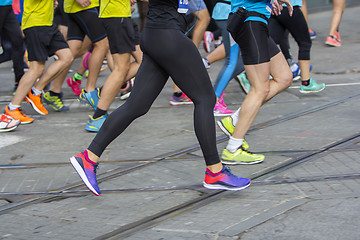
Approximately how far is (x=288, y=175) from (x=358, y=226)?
3.67 ft

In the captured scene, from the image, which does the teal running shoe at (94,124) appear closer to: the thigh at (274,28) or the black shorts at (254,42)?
the black shorts at (254,42)

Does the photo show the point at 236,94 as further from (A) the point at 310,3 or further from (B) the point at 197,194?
(A) the point at 310,3

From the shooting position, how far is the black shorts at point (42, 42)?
7.11 meters

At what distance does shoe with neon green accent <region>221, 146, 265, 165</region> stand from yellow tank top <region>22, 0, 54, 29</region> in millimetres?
2982

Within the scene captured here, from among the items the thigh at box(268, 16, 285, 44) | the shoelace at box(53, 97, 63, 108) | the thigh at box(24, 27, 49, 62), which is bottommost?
the shoelace at box(53, 97, 63, 108)

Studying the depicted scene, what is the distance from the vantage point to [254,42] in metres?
5.01

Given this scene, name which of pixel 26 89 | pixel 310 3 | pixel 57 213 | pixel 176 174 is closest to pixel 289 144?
pixel 176 174

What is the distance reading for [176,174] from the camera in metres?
4.93

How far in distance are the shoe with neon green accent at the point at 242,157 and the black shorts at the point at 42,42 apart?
2889 millimetres

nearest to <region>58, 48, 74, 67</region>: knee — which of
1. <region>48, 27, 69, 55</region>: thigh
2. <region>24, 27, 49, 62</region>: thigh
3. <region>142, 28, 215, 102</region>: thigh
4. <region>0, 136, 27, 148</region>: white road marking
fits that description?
<region>48, 27, 69, 55</region>: thigh

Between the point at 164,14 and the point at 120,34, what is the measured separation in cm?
228

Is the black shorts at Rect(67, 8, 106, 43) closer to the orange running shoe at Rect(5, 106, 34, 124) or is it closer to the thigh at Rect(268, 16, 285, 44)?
the orange running shoe at Rect(5, 106, 34, 124)

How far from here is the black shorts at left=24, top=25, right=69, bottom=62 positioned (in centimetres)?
711

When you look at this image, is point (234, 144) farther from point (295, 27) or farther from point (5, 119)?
point (295, 27)
